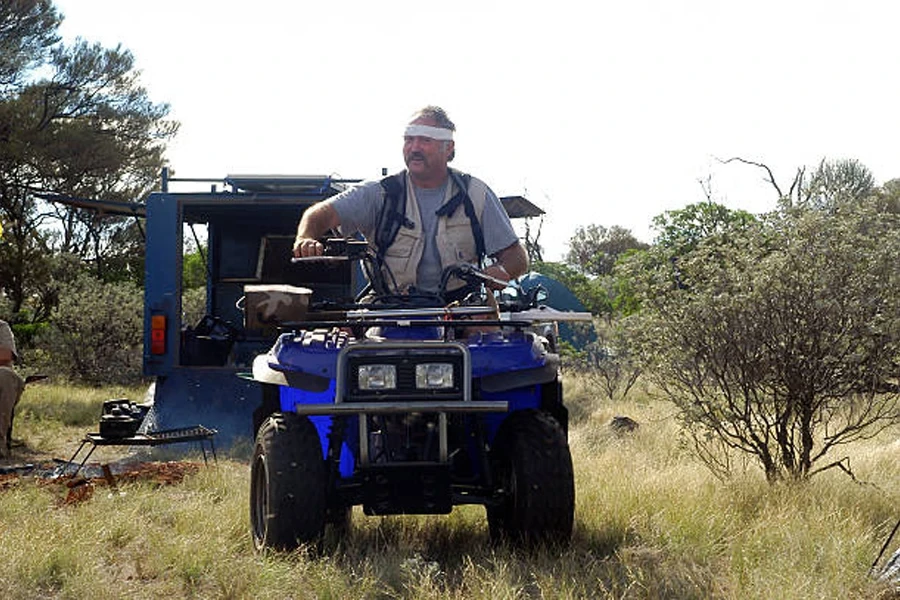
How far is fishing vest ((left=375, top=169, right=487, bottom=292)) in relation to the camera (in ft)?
16.6

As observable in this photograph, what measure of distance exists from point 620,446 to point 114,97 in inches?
835

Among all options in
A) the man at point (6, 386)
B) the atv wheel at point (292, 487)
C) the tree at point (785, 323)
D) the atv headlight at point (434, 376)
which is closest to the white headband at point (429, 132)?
the atv headlight at point (434, 376)

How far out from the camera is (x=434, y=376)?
4.30 meters

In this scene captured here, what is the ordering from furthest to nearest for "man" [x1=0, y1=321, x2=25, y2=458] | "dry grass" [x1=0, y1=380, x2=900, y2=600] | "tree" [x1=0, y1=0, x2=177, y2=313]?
1. "tree" [x1=0, y1=0, x2=177, y2=313]
2. "man" [x1=0, y1=321, x2=25, y2=458]
3. "dry grass" [x1=0, y1=380, x2=900, y2=600]

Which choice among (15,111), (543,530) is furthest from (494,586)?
(15,111)

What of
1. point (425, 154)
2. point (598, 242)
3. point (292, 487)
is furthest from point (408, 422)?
point (598, 242)

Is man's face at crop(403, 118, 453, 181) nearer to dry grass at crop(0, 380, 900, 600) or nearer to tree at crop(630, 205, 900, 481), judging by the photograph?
dry grass at crop(0, 380, 900, 600)

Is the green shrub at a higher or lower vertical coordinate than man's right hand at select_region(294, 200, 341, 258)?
lower

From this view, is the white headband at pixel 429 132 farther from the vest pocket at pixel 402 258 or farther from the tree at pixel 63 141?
the tree at pixel 63 141

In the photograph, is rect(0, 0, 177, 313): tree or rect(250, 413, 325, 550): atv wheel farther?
rect(0, 0, 177, 313): tree

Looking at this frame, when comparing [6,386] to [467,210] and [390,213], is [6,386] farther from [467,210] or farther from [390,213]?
[467,210]

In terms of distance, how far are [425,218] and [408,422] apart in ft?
3.50

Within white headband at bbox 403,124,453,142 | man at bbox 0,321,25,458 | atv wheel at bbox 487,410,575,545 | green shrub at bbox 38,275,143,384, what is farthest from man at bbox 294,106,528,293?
green shrub at bbox 38,275,143,384

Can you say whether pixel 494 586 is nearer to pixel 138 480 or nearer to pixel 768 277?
pixel 768 277
